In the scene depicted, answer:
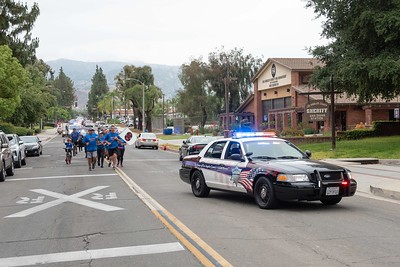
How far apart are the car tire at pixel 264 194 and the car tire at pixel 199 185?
2134mm

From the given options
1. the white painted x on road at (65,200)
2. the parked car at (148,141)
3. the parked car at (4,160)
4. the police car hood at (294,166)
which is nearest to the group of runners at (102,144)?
the parked car at (4,160)

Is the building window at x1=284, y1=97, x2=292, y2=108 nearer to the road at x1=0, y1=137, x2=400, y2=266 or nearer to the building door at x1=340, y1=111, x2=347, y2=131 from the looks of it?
the building door at x1=340, y1=111, x2=347, y2=131

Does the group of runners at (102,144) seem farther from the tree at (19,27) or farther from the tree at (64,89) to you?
the tree at (64,89)

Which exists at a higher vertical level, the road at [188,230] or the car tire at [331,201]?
the car tire at [331,201]

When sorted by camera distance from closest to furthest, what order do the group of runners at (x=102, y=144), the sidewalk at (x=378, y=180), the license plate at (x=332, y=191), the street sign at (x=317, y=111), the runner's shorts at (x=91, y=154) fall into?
the license plate at (x=332, y=191), the sidewalk at (x=378, y=180), the group of runners at (x=102, y=144), the runner's shorts at (x=91, y=154), the street sign at (x=317, y=111)

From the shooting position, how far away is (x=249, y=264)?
21.4ft

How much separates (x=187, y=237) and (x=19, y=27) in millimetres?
43949

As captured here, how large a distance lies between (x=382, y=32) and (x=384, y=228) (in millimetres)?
19898

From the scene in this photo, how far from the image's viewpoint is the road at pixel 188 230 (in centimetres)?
695

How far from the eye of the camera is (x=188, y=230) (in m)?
8.77

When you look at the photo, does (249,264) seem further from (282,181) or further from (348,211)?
(348,211)

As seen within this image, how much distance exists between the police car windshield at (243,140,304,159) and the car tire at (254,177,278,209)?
79cm

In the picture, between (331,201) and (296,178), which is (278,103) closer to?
(331,201)

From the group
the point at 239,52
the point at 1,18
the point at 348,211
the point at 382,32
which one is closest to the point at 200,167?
the point at 348,211
